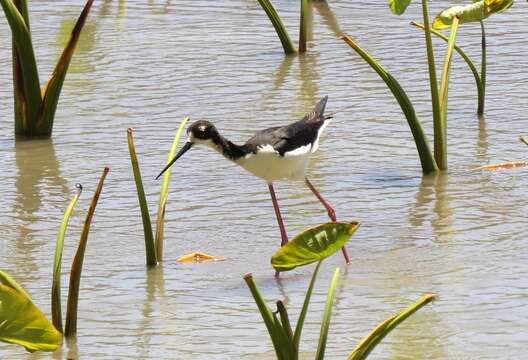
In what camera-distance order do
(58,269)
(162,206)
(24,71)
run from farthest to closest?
(24,71), (162,206), (58,269)

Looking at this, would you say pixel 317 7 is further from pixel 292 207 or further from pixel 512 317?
pixel 512 317

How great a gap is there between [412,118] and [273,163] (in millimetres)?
1037

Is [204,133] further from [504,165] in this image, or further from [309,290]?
[309,290]

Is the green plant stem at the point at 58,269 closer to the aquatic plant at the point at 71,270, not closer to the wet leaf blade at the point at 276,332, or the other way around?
the aquatic plant at the point at 71,270

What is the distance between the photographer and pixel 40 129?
8234 mm

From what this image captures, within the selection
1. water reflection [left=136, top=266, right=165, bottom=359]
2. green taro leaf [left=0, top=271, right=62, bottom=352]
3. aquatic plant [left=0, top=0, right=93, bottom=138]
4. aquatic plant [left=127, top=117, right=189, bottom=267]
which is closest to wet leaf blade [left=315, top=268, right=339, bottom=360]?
green taro leaf [left=0, top=271, right=62, bottom=352]

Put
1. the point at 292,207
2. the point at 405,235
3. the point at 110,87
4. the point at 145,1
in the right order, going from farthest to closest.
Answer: the point at 145,1 < the point at 110,87 < the point at 292,207 < the point at 405,235

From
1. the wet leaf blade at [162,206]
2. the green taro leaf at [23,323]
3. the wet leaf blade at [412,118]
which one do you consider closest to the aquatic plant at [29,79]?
the wet leaf blade at [412,118]

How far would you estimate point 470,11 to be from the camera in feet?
25.0

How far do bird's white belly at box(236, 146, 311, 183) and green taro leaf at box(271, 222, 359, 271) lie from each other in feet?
6.81

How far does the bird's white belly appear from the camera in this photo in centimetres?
618

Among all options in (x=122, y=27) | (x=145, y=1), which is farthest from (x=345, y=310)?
(x=145, y=1)

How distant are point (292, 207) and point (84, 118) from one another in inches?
88.6

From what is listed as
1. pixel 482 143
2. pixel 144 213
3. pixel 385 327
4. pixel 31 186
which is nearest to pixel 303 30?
pixel 482 143
